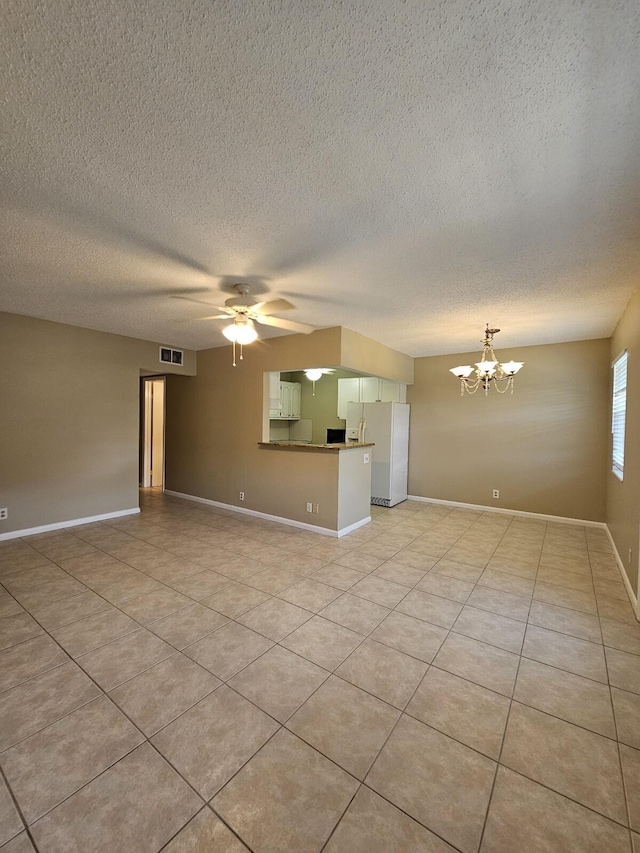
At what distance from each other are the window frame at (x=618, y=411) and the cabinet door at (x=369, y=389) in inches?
123

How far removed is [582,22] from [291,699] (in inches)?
109

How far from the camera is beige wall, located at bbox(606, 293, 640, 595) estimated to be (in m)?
2.78

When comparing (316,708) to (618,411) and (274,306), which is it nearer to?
(274,306)

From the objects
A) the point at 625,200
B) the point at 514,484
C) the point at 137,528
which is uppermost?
the point at 625,200

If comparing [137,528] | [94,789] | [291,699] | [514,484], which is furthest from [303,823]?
[514,484]

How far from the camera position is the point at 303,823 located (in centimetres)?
120

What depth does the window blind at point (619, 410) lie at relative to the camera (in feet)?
11.3

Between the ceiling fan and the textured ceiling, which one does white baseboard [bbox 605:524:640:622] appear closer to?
the textured ceiling

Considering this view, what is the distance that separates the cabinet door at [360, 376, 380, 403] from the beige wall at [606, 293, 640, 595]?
3199mm

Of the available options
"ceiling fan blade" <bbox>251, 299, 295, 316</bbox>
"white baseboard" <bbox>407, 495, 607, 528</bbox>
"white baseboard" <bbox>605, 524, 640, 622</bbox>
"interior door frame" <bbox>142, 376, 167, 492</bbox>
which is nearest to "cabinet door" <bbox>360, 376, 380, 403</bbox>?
"white baseboard" <bbox>407, 495, 607, 528</bbox>

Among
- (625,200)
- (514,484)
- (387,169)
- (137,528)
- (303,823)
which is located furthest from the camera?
(514,484)

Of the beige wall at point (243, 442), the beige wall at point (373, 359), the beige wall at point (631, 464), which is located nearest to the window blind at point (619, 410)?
the beige wall at point (631, 464)

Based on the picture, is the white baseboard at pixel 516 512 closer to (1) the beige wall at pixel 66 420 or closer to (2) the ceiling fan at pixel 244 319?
(2) the ceiling fan at pixel 244 319

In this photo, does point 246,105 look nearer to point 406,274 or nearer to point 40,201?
point 40,201
